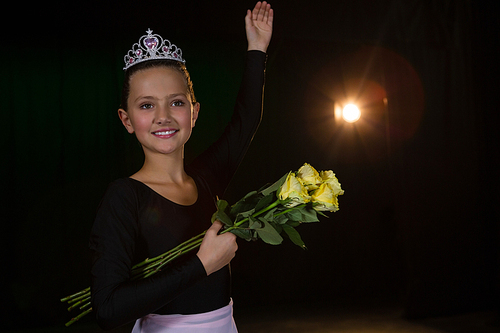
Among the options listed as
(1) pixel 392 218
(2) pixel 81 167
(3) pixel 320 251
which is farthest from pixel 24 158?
(1) pixel 392 218

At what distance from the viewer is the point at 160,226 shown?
3.40 feet

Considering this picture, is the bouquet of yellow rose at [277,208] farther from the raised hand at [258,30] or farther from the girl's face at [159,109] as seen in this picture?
the raised hand at [258,30]

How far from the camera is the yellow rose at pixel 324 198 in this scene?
92 centimetres

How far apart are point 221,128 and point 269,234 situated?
11.1 feet

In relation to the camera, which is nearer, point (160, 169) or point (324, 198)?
point (324, 198)

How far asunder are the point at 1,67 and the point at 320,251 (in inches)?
136

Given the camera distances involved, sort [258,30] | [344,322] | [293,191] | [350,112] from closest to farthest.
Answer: [293,191] < [258,30] < [344,322] < [350,112]

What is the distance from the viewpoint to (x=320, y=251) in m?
4.53

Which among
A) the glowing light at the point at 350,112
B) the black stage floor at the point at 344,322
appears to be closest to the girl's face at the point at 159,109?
the black stage floor at the point at 344,322

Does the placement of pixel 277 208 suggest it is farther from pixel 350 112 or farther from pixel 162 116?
pixel 350 112

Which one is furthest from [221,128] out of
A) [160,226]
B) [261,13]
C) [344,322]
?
[160,226]

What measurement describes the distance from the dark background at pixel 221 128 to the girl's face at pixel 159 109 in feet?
9.52

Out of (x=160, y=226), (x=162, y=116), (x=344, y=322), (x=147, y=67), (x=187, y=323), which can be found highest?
(x=147, y=67)

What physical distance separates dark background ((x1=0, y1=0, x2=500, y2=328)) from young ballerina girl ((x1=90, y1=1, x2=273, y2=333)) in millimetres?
2881
